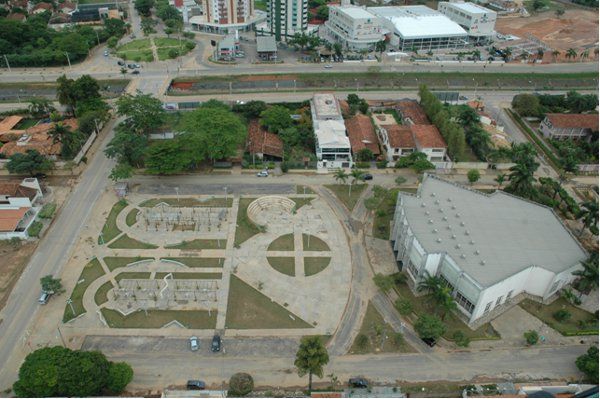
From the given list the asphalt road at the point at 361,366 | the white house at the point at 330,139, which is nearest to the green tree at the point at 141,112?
the white house at the point at 330,139

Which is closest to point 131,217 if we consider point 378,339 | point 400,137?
point 378,339

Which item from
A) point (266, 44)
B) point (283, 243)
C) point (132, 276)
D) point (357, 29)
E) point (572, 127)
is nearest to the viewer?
point (132, 276)

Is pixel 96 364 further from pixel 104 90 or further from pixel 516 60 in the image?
pixel 516 60

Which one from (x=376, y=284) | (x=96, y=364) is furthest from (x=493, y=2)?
(x=96, y=364)

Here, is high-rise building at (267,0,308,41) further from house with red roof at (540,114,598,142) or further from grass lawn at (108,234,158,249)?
grass lawn at (108,234,158,249)

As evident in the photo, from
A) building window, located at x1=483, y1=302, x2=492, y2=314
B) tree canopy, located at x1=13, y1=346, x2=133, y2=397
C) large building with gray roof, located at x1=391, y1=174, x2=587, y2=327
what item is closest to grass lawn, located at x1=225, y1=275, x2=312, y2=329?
tree canopy, located at x1=13, y1=346, x2=133, y2=397

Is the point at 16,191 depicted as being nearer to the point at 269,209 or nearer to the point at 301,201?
the point at 269,209

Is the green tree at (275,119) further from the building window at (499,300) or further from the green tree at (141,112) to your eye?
the building window at (499,300)
